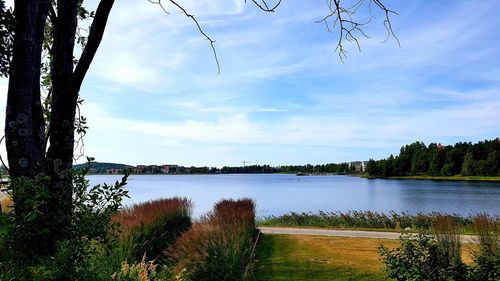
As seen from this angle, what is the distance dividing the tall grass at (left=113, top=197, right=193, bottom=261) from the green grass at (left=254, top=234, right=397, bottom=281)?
2.30 meters

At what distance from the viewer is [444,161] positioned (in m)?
116

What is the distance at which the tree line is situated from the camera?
102 metres

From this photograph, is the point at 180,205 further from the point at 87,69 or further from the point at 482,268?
the point at 87,69

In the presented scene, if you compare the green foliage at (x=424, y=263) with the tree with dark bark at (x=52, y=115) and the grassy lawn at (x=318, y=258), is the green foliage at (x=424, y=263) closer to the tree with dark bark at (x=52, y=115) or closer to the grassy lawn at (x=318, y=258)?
the grassy lawn at (x=318, y=258)

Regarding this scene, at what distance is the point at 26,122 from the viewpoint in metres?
2.70

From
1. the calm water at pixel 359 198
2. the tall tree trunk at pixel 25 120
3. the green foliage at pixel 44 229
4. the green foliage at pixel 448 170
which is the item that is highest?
the green foliage at pixel 448 170

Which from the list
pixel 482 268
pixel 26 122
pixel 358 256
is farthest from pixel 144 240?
pixel 26 122

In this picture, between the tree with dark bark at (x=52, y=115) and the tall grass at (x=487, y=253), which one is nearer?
the tree with dark bark at (x=52, y=115)

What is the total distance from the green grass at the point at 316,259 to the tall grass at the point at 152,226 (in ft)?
7.55

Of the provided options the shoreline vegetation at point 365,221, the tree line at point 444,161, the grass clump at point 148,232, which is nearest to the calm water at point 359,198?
the grass clump at point 148,232

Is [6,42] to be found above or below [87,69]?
above

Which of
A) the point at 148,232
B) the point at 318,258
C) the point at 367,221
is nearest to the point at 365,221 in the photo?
the point at 367,221

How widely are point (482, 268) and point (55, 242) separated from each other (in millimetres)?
7172

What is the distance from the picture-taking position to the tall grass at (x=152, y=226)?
889 centimetres
